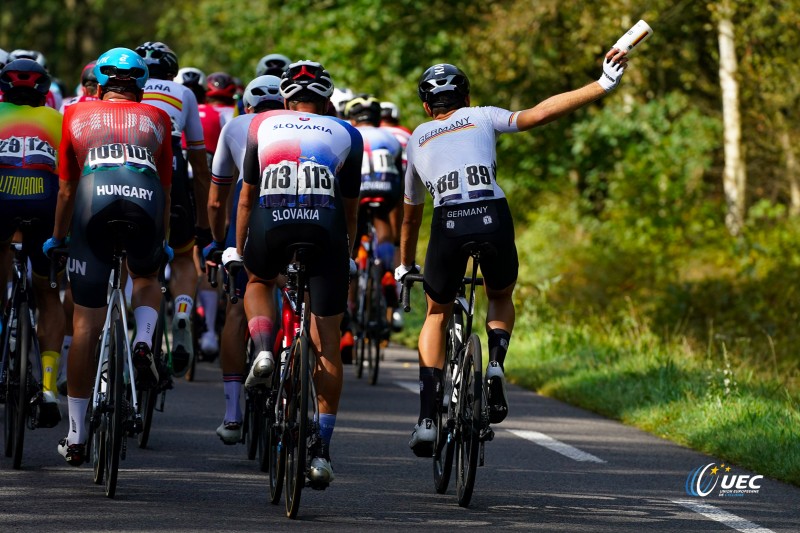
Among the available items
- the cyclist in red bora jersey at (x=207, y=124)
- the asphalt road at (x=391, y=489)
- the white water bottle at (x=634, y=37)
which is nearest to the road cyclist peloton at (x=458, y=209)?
the white water bottle at (x=634, y=37)

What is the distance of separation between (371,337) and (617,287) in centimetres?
806

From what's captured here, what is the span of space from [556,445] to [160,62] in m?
3.51

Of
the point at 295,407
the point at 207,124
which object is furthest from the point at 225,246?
the point at 207,124

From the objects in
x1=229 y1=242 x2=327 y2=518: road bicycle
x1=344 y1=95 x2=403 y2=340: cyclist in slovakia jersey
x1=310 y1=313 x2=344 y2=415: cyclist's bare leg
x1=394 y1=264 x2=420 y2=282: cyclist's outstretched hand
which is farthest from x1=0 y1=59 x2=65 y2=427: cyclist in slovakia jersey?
x1=344 y1=95 x2=403 y2=340: cyclist in slovakia jersey

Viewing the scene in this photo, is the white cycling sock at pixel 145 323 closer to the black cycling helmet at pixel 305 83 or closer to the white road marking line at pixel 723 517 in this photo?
the black cycling helmet at pixel 305 83

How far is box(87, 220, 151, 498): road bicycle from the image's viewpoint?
24.8ft

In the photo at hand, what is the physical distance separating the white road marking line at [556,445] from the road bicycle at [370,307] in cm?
303

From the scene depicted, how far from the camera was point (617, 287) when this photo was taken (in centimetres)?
2136

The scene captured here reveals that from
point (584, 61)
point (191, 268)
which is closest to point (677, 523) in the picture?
point (191, 268)

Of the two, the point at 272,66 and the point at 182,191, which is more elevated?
the point at 272,66

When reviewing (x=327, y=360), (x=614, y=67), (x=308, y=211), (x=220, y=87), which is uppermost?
(x=220, y=87)

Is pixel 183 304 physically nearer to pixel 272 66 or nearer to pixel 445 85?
pixel 272 66

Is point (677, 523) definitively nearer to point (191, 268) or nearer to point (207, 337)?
point (191, 268)

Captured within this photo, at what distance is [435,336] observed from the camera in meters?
8.46
